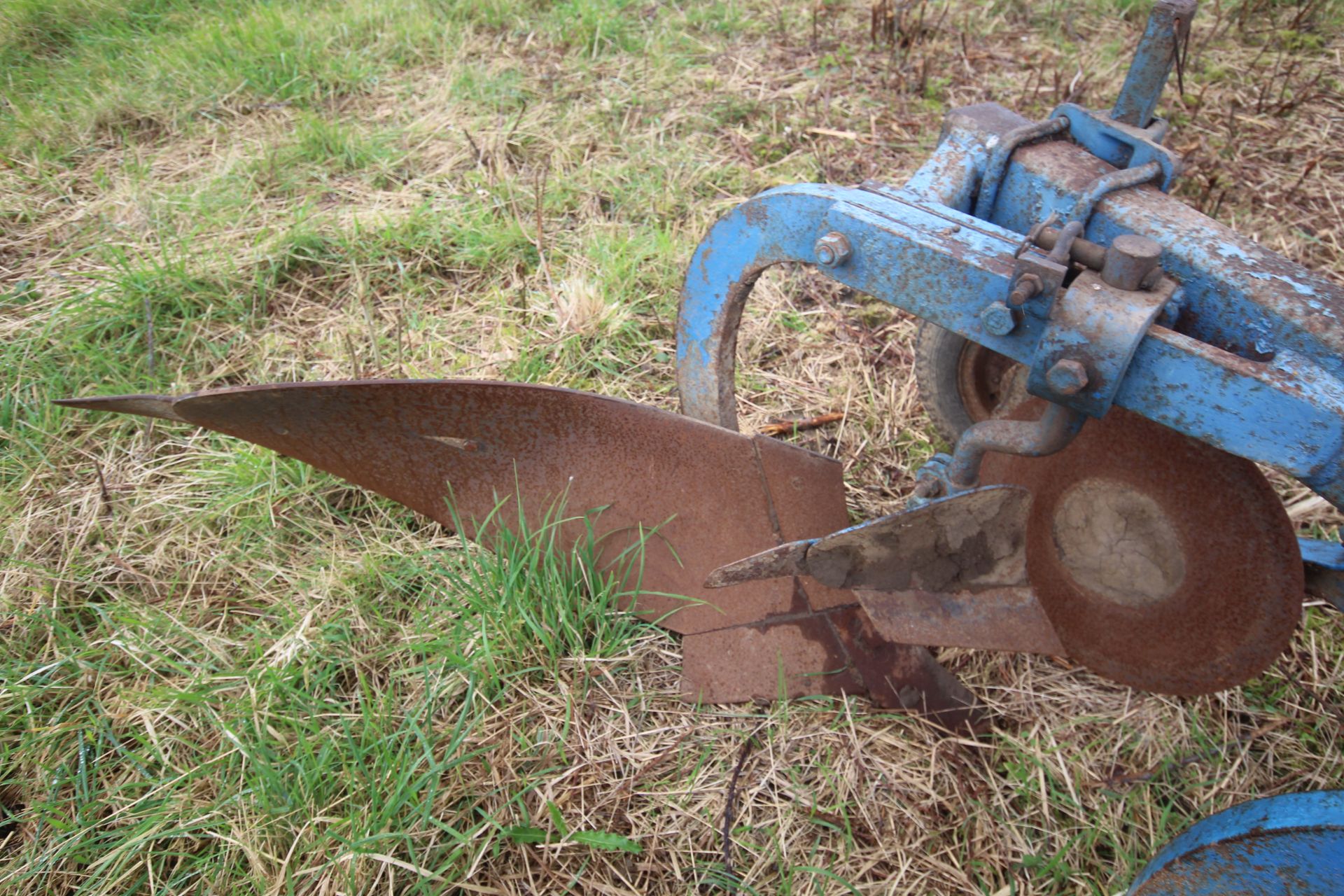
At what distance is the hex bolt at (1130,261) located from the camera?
121 centimetres

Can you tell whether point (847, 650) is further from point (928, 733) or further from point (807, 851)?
point (807, 851)

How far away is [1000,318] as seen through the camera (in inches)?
51.5

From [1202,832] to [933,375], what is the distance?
1.10 metres

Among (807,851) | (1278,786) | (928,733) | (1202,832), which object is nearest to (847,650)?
(928,733)

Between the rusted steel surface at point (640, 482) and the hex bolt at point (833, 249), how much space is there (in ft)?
1.36

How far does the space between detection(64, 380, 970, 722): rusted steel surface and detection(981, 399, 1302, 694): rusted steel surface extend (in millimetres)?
320

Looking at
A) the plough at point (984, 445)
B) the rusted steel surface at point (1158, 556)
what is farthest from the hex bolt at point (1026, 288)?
the rusted steel surface at point (1158, 556)

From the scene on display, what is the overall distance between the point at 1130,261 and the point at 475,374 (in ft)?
5.68

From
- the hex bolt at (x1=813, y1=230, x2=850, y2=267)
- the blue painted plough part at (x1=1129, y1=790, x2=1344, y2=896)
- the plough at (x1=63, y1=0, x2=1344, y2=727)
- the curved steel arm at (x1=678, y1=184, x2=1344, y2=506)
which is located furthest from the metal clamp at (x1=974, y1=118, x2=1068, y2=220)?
the blue painted plough part at (x1=1129, y1=790, x2=1344, y2=896)

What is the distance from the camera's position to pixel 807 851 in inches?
61.7

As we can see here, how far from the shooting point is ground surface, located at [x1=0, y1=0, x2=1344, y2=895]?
5.12 feet

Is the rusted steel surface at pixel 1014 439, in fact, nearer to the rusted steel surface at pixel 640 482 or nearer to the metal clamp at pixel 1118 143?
the rusted steel surface at pixel 640 482

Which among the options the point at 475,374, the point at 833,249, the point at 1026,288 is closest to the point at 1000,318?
the point at 1026,288

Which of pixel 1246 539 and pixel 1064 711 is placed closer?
pixel 1246 539
